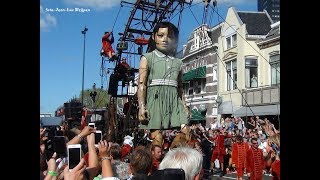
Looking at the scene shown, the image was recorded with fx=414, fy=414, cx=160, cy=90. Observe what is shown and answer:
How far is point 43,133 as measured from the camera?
1.88 m

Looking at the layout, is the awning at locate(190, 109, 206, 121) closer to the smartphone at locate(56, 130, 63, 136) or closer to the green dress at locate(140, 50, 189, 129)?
the green dress at locate(140, 50, 189, 129)

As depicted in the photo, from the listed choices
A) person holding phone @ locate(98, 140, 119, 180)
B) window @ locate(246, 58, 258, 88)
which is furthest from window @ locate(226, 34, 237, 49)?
person holding phone @ locate(98, 140, 119, 180)

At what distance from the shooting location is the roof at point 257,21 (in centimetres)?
194

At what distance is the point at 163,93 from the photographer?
1.99 meters

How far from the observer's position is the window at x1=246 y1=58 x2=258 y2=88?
1995 millimetres

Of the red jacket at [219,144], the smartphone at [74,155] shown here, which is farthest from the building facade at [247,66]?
the smartphone at [74,155]

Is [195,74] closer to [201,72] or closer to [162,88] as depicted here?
[201,72]

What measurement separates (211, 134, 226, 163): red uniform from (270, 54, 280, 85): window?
38 centimetres

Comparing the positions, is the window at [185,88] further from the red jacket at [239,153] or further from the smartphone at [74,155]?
the smartphone at [74,155]

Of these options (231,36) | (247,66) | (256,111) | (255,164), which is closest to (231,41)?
(231,36)
